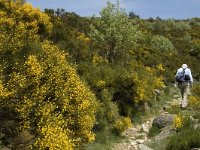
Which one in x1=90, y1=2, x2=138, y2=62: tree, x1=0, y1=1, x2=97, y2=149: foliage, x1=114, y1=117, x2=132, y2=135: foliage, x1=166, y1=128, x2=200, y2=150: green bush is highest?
x1=90, y1=2, x2=138, y2=62: tree

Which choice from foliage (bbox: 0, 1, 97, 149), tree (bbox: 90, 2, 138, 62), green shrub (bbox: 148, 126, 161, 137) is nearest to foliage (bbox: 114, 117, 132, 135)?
green shrub (bbox: 148, 126, 161, 137)

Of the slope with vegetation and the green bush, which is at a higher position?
the slope with vegetation

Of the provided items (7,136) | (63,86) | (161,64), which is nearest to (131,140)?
(63,86)

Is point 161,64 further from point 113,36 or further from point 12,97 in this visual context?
point 12,97

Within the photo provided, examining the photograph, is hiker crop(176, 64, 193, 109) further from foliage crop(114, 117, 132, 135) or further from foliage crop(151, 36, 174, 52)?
foliage crop(151, 36, 174, 52)

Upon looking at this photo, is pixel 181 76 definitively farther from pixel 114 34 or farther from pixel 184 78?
pixel 114 34

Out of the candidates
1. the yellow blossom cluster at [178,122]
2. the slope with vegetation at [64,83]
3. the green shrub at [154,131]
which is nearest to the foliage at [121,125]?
the slope with vegetation at [64,83]

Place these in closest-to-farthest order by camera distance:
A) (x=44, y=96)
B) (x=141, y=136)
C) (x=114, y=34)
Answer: (x=44, y=96) < (x=141, y=136) < (x=114, y=34)

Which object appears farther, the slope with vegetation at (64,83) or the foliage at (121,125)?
the foliage at (121,125)

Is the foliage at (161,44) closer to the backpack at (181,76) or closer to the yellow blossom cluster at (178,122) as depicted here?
the backpack at (181,76)

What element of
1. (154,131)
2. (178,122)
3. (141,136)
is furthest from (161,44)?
(178,122)

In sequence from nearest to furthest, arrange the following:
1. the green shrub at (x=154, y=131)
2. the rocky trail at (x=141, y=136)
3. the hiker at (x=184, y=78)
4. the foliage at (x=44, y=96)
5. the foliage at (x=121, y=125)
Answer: the foliage at (x=44, y=96) < the rocky trail at (x=141, y=136) < the green shrub at (x=154, y=131) < the foliage at (x=121, y=125) < the hiker at (x=184, y=78)

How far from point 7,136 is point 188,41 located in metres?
41.6

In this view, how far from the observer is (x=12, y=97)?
1170 centimetres
